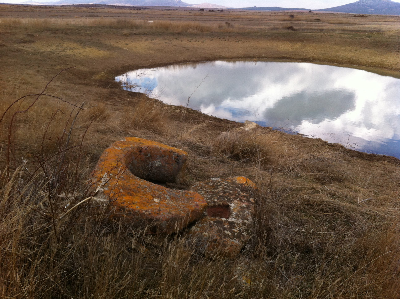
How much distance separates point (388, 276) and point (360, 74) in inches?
678

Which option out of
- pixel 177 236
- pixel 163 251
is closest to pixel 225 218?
pixel 177 236

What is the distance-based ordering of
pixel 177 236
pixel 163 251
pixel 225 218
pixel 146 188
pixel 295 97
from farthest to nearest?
pixel 295 97 < pixel 225 218 < pixel 146 188 < pixel 177 236 < pixel 163 251

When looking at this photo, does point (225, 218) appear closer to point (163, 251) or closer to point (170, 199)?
point (170, 199)

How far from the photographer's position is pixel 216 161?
14.0 ft

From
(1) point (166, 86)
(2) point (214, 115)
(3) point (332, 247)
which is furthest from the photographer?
(1) point (166, 86)

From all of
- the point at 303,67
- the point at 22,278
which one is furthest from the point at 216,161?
the point at 303,67

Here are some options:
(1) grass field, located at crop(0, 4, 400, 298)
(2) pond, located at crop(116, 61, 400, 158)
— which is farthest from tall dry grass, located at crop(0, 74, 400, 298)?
(2) pond, located at crop(116, 61, 400, 158)

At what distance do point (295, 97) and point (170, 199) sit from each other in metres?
10.6

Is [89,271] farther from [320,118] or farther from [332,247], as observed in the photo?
[320,118]

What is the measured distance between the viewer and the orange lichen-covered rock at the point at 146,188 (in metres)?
1.96

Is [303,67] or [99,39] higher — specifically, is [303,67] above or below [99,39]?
below

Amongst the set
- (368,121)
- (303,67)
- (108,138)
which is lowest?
(368,121)

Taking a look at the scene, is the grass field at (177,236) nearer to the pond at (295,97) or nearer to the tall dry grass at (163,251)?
the tall dry grass at (163,251)

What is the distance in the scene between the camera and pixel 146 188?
223 centimetres
